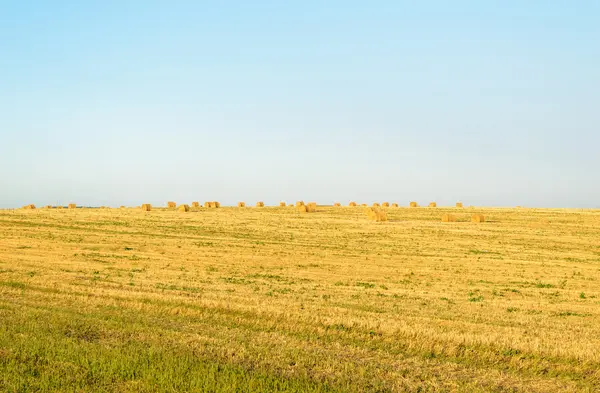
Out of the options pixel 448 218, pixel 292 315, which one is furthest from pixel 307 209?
pixel 292 315

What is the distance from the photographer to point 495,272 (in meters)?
27.3

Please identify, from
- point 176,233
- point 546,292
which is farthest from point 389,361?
point 176,233

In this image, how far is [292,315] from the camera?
513 inches

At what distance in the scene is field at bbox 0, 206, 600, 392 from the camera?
8398 millimetres

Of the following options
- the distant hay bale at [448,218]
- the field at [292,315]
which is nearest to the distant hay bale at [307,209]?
the distant hay bale at [448,218]

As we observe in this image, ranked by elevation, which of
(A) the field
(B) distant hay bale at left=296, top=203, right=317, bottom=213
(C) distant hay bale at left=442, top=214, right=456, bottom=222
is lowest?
(A) the field

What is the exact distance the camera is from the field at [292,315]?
840 centimetres

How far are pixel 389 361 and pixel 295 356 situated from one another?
150 centimetres

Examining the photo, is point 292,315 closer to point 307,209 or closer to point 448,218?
point 448,218

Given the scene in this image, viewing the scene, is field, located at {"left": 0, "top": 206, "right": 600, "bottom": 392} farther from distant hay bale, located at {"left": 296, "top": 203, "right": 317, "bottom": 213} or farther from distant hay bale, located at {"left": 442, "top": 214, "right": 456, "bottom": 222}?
distant hay bale, located at {"left": 296, "top": 203, "right": 317, "bottom": 213}

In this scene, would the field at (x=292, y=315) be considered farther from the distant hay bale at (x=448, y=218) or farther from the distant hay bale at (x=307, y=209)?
the distant hay bale at (x=307, y=209)

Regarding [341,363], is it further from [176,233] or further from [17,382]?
[176,233]

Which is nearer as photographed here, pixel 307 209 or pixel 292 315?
pixel 292 315

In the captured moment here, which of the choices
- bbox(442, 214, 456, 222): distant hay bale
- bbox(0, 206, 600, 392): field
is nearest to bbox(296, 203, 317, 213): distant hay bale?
bbox(442, 214, 456, 222): distant hay bale
